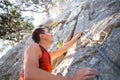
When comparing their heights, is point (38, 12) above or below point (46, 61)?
below

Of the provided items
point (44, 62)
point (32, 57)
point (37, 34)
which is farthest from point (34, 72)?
point (37, 34)

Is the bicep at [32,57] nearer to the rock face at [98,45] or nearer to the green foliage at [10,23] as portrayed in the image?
the rock face at [98,45]

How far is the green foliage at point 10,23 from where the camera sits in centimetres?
1686

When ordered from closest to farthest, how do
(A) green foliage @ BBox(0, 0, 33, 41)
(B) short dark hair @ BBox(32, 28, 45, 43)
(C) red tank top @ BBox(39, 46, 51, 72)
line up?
(C) red tank top @ BBox(39, 46, 51, 72) → (B) short dark hair @ BBox(32, 28, 45, 43) → (A) green foliage @ BBox(0, 0, 33, 41)

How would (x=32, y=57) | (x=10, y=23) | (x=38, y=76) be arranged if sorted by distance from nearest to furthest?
(x=38, y=76), (x=32, y=57), (x=10, y=23)

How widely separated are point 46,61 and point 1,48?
24224 millimetres

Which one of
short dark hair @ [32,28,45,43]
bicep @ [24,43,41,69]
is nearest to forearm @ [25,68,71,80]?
bicep @ [24,43,41,69]

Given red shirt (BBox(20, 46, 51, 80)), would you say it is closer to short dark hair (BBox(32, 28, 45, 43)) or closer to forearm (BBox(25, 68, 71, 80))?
short dark hair (BBox(32, 28, 45, 43))

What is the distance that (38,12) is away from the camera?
98.7 ft

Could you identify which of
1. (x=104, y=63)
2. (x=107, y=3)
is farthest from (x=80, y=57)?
(x=107, y=3)

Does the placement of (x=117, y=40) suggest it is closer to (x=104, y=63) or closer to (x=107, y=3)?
(x=104, y=63)

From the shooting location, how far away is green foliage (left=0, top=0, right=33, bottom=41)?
16.9 metres

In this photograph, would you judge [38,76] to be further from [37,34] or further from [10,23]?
[10,23]

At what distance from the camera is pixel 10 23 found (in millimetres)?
17422
